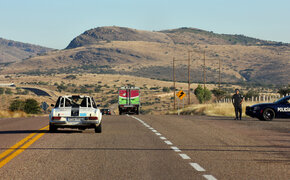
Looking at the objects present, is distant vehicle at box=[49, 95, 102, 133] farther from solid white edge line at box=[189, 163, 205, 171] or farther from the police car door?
the police car door

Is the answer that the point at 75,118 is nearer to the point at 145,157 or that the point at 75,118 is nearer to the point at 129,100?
the point at 145,157

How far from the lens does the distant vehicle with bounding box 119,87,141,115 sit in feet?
185

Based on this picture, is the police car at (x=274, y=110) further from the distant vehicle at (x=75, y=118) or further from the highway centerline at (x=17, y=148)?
the highway centerline at (x=17, y=148)

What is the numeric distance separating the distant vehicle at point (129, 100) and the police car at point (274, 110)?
2739cm

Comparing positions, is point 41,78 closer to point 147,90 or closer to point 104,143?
point 147,90

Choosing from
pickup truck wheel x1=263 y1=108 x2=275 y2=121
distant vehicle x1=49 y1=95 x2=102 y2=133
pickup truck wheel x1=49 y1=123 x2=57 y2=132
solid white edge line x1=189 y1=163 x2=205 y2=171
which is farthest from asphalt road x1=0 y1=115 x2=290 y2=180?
pickup truck wheel x1=263 y1=108 x2=275 y2=121

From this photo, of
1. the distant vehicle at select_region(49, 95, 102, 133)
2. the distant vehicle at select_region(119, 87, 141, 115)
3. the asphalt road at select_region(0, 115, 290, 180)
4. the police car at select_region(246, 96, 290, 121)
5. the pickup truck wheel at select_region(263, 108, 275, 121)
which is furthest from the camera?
the distant vehicle at select_region(119, 87, 141, 115)

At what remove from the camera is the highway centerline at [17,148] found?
1190 cm

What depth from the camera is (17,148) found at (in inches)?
563

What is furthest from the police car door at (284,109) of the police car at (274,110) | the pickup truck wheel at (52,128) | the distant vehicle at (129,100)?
the distant vehicle at (129,100)

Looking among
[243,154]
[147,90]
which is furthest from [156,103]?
[243,154]

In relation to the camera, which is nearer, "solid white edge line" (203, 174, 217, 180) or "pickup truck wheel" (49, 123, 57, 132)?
"solid white edge line" (203, 174, 217, 180)

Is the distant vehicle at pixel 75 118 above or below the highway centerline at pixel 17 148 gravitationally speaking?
above

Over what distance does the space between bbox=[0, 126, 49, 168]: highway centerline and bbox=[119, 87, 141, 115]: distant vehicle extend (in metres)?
37.7
